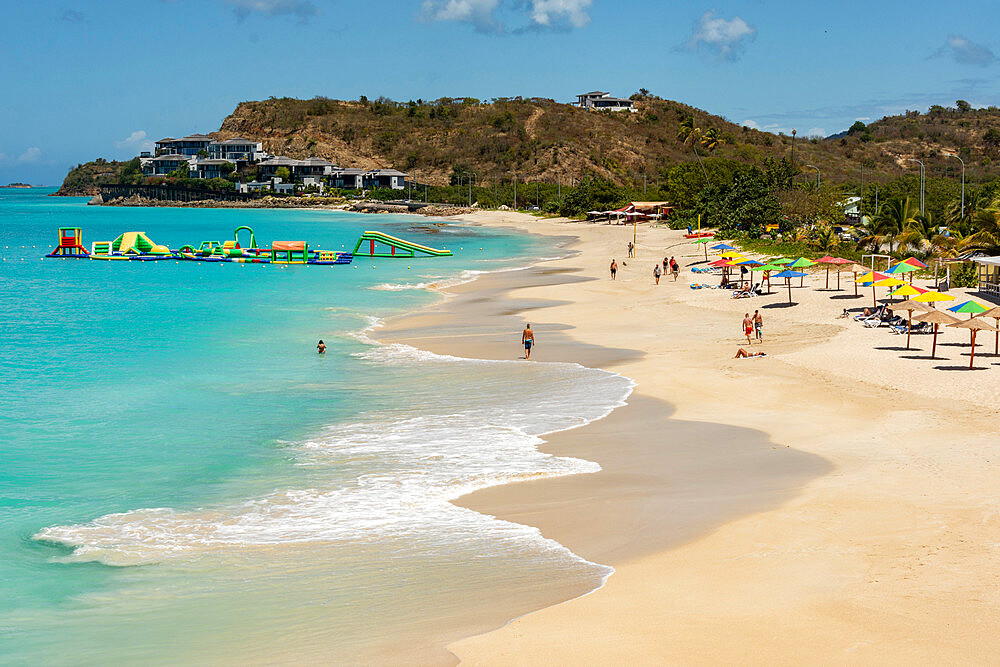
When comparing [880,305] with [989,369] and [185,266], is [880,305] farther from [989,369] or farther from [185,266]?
[185,266]

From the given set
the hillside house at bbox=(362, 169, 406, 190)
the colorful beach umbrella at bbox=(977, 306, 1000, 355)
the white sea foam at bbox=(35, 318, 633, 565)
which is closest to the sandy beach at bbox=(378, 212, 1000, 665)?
the colorful beach umbrella at bbox=(977, 306, 1000, 355)

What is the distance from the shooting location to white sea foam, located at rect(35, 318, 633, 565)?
13.3m

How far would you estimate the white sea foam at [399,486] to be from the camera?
523 inches

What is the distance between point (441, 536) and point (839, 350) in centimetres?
1695

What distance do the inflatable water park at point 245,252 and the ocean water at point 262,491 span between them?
120 ft

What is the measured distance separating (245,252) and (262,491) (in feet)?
210

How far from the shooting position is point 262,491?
51.3 feet

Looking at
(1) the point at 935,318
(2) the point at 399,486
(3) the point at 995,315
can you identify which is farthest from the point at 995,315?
(2) the point at 399,486

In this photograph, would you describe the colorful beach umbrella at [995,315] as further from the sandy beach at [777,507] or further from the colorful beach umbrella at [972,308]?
the sandy beach at [777,507]

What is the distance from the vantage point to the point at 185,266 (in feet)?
236

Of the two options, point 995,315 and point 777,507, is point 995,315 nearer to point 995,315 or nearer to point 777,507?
point 995,315

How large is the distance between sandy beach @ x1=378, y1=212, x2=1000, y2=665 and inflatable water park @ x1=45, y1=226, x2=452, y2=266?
155ft

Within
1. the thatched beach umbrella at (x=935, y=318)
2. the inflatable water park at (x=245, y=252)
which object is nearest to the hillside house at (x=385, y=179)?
the inflatable water park at (x=245, y=252)

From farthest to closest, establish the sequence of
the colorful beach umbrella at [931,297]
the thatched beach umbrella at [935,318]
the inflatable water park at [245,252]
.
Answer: the inflatable water park at [245,252]
the colorful beach umbrella at [931,297]
the thatched beach umbrella at [935,318]
